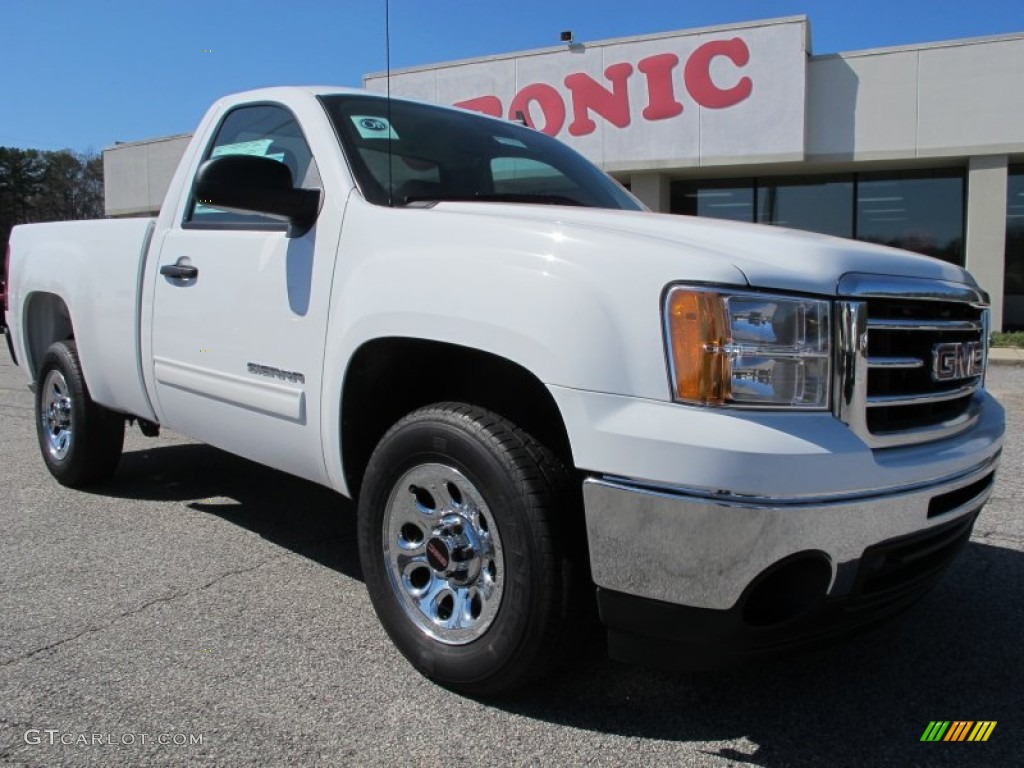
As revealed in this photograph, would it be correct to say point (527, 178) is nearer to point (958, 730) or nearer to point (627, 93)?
point (958, 730)

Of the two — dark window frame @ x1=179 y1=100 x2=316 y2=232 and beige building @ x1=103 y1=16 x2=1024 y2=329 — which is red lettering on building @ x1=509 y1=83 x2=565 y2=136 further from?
dark window frame @ x1=179 y1=100 x2=316 y2=232

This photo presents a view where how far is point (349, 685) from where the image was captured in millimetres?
2697

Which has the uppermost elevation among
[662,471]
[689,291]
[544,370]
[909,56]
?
[909,56]

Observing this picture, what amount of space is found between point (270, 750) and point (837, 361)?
5.98 feet

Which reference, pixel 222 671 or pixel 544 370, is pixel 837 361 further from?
pixel 222 671

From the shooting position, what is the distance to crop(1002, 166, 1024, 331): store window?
1617 centimetres

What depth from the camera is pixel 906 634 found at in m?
3.14

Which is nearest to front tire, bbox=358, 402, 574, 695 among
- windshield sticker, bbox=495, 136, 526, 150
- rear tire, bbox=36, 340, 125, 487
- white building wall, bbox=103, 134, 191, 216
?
windshield sticker, bbox=495, 136, 526, 150

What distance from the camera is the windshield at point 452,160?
318cm

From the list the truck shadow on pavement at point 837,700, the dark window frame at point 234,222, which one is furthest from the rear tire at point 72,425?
the truck shadow on pavement at point 837,700

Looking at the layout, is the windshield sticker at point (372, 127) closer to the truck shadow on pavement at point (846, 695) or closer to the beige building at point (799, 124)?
the truck shadow on pavement at point (846, 695)

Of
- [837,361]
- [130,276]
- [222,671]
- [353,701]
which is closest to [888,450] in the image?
[837,361]

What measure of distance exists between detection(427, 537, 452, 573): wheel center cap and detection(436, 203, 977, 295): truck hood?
101 centimetres

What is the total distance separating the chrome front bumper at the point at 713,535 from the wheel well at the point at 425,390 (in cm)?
31
